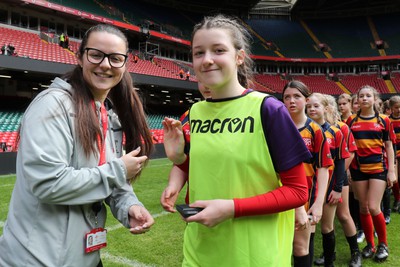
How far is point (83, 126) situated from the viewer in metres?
1.47

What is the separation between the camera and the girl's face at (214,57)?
1460 millimetres

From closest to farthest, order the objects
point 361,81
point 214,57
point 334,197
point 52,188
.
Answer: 1. point 52,188
2. point 214,57
3. point 334,197
4. point 361,81

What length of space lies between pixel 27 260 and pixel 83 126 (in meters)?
0.61

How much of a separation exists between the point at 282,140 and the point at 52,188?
98 centimetres

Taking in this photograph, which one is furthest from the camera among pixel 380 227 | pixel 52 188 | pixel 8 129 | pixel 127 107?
pixel 8 129

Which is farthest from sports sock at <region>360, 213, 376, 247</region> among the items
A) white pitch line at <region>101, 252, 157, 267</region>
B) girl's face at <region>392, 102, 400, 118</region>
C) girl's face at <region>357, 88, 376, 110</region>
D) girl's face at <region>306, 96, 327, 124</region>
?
girl's face at <region>392, 102, 400, 118</region>

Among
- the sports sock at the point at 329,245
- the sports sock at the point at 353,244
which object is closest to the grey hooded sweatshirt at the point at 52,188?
the sports sock at the point at 329,245

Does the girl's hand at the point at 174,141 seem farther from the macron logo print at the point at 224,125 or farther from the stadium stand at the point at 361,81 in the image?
the stadium stand at the point at 361,81

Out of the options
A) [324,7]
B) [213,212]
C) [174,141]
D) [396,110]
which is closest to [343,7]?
[324,7]

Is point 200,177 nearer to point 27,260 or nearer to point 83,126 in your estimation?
point 83,126

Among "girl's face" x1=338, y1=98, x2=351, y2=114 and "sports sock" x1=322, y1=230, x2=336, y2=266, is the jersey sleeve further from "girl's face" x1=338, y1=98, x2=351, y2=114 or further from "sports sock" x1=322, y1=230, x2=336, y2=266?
"girl's face" x1=338, y1=98, x2=351, y2=114

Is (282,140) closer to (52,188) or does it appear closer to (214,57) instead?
(214,57)

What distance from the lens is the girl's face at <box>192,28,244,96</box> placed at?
1460mm

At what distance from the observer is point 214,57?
1459mm
